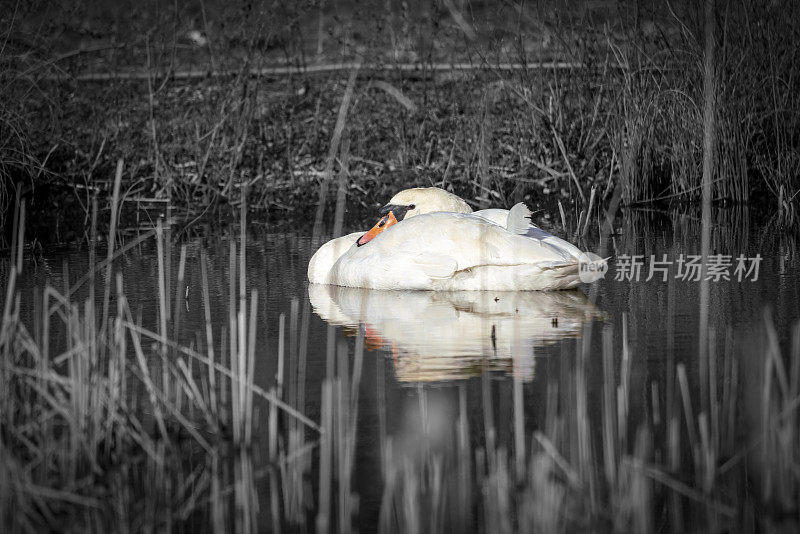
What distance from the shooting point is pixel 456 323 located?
7.09 m

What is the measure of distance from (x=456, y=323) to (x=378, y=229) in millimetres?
1927

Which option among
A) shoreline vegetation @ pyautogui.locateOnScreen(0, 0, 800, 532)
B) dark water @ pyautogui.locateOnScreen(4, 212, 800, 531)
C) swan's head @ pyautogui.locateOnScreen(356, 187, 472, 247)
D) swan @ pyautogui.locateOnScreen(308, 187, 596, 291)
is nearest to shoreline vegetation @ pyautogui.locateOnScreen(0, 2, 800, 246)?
shoreline vegetation @ pyautogui.locateOnScreen(0, 0, 800, 532)

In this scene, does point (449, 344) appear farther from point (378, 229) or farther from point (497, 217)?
point (378, 229)

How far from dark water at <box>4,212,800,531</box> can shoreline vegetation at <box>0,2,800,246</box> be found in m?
1.80

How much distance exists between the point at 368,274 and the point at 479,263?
0.91 m

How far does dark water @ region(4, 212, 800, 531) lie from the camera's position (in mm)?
4309

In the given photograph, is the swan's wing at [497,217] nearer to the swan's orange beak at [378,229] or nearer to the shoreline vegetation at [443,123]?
the swan's orange beak at [378,229]

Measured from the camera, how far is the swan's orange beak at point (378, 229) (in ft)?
28.8

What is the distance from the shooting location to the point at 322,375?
5836 millimetres

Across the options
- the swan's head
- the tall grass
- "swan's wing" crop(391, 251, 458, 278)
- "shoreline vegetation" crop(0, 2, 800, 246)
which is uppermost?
"shoreline vegetation" crop(0, 2, 800, 246)

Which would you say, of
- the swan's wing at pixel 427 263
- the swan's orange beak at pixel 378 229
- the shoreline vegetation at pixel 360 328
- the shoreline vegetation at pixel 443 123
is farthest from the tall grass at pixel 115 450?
the shoreline vegetation at pixel 443 123

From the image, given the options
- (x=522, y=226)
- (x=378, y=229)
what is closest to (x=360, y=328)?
(x=522, y=226)

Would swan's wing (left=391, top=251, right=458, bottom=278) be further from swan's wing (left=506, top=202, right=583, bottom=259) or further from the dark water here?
swan's wing (left=506, top=202, right=583, bottom=259)

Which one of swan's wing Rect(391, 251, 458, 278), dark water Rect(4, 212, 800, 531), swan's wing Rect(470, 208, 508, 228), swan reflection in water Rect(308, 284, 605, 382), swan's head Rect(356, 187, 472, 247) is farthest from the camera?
swan's head Rect(356, 187, 472, 247)
